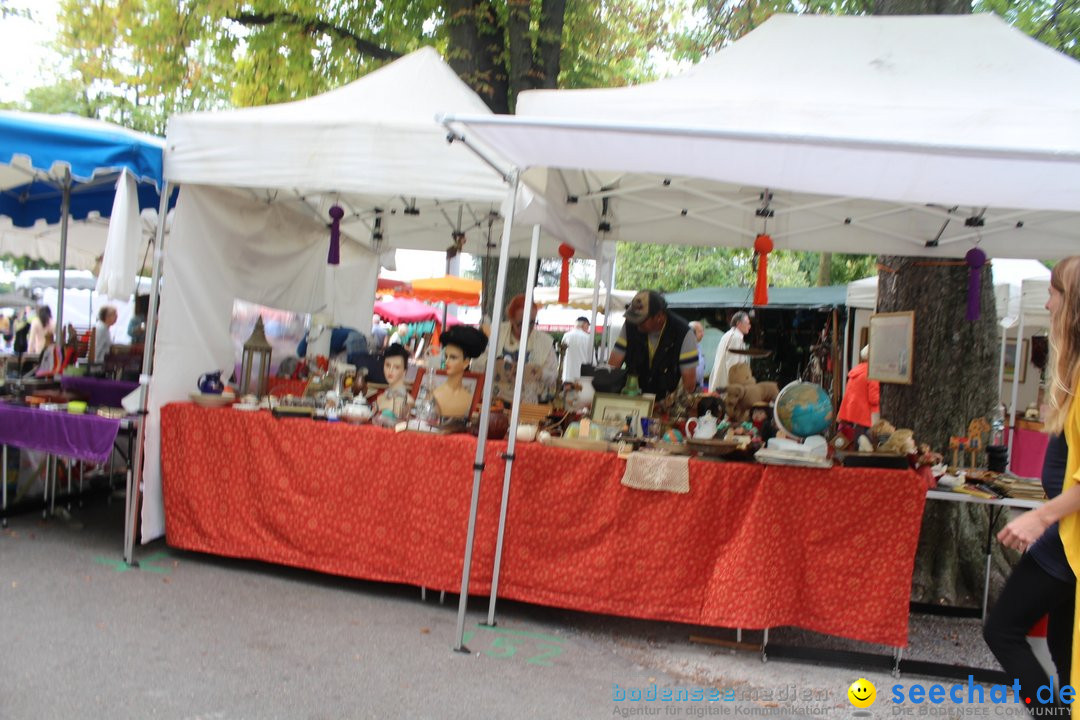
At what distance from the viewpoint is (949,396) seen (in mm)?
5027

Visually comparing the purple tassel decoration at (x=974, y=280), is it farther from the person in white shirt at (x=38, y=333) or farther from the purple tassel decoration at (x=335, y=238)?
the person in white shirt at (x=38, y=333)

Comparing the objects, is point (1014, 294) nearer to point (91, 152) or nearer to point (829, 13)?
point (829, 13)

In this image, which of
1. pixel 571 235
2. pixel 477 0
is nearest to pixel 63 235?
pixel 571 235

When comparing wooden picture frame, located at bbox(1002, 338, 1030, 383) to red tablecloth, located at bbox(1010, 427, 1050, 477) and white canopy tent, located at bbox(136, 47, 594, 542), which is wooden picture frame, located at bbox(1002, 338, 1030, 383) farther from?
white canopy tent, located at bbox(136, 47, 594, 542)

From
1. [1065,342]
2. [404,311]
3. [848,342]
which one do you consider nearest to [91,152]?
[1065,342]

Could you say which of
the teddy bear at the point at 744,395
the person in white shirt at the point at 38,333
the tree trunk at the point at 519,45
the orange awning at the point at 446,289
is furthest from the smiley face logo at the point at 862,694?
the person in white shirt at the point at 38,333

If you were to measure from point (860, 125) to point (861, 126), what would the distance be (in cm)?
1

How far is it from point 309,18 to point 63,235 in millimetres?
4174

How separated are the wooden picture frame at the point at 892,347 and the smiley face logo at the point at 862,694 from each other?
2238 millimetres

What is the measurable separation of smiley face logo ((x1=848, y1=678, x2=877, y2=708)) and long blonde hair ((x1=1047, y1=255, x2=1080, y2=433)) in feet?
5.20

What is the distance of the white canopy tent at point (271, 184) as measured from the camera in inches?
167

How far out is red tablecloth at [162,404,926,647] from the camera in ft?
12.4

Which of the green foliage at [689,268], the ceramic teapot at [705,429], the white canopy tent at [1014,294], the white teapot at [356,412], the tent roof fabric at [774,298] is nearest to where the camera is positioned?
the ceramic teapot at [705,429]

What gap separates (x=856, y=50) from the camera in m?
4.16
